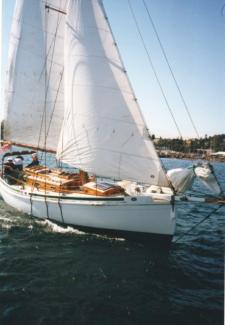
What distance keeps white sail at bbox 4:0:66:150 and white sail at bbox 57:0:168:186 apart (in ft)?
9.66

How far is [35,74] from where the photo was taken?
17.1 meters

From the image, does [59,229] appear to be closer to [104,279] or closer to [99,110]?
[104,279]

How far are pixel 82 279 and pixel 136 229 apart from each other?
11.2 feet

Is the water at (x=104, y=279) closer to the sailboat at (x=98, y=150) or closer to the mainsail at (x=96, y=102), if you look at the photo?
the sailboat at (x=98, y=150)

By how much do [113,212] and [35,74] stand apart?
9511 mm

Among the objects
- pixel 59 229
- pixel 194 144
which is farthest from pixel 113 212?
pixel 194 144

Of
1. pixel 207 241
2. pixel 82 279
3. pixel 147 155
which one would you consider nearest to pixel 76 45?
pixel 147 155

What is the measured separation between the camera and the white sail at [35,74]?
16453mm

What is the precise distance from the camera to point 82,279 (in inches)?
382

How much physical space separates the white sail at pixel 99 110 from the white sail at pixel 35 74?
295cm

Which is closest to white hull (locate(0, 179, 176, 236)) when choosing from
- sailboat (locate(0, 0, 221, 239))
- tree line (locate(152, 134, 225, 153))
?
sailboat (locate(0, 0, 221, 239))

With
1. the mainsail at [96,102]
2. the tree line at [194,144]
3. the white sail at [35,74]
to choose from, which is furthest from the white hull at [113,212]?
the tree line at [194,144]

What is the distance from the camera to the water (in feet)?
26.2

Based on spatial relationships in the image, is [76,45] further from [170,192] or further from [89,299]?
[89,299]
